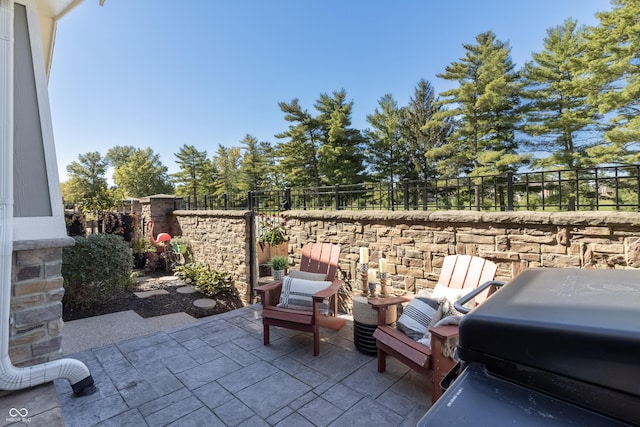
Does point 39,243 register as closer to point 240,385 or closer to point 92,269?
point 240,385

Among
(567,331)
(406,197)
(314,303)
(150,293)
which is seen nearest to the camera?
(567,331)

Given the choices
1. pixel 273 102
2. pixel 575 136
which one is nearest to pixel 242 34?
pixel 273 102

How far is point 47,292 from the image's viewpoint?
1.73 m

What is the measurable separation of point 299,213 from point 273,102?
43.9 ft

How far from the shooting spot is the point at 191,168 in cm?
2273

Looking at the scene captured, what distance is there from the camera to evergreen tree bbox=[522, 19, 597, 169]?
10.6m

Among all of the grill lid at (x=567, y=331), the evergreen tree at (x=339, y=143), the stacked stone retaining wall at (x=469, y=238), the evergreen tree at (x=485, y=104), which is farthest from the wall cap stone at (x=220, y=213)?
the evergreen tree at (x=485, y=104)

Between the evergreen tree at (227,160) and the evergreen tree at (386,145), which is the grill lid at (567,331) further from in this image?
the evergreen tree at (227,160)

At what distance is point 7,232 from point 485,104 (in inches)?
542

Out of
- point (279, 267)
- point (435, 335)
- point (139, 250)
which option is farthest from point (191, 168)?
point (435, 335)

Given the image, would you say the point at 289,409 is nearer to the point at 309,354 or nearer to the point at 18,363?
the point at 309,354

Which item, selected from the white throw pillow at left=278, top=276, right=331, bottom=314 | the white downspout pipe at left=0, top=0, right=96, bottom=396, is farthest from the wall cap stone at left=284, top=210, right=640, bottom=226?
the white downspout pipe at left=0, top=0, right=96, bottom=396

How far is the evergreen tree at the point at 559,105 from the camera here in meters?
10.6

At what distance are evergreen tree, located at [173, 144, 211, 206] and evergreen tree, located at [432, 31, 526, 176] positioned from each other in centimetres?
1731
